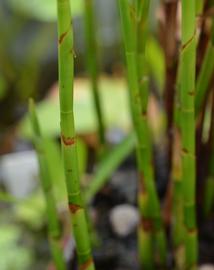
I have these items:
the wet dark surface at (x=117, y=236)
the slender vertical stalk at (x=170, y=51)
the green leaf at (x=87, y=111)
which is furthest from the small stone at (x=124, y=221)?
the green leaf at (x=87, y=111)

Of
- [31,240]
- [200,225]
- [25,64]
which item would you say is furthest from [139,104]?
Result: [25,64]

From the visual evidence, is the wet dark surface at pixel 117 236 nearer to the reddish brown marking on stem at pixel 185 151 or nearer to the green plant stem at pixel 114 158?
the green plant stem at pixel 114 158

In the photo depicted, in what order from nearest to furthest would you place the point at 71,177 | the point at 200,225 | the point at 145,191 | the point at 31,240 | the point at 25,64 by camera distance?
the point at 71,177, the point at 145,191, the point at 200,225, the point at 31,240, the point at 25,64

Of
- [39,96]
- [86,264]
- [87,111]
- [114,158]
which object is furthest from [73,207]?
[39,96]

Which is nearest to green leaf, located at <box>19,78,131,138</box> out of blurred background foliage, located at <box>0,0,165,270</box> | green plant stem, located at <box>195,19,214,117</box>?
blurred background foliage, located at <box>0,0,165,270</box>

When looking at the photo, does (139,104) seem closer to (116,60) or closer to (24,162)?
(24,162)

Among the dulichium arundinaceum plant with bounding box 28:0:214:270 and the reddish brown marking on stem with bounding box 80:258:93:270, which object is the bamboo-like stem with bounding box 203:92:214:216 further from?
the reddish brown marking on stem with bounding box 80:258:93:270
